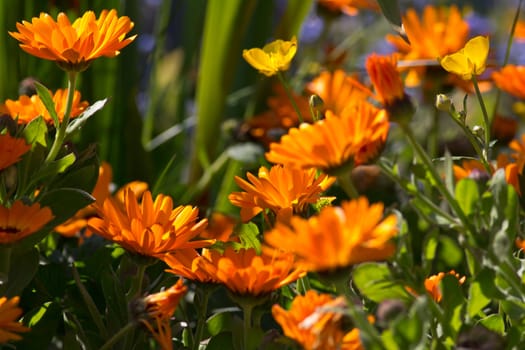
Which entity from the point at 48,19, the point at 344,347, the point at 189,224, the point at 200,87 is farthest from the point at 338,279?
the point at 200,87

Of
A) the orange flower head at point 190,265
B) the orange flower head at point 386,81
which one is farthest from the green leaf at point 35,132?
the orange flower head at point 386,81

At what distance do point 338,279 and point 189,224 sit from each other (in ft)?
0.58

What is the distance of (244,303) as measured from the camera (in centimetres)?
60

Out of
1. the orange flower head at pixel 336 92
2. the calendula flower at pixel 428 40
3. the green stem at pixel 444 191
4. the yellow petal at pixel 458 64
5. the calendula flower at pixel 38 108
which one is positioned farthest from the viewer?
the orange flower head at pixel 336 92

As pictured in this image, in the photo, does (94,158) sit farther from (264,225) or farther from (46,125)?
(264,225)

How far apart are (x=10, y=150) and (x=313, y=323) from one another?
26 centimetres

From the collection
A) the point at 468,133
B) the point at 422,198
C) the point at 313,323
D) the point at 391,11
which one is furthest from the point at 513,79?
the point at 313,323

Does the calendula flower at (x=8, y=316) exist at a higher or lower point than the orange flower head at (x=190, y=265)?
higher

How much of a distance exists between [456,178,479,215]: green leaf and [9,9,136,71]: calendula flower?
254 millimetres

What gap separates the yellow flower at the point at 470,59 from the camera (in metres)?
0.65

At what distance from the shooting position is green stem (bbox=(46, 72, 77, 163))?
69 centimetres

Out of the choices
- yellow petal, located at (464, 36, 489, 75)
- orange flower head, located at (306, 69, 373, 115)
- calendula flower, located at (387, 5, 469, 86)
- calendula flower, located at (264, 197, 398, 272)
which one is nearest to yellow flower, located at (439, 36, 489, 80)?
yellow petal, located at (464, 36, 489, 75)

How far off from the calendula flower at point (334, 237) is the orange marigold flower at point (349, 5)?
936mm

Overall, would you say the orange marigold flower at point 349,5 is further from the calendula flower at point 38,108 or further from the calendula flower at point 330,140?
the calendula flower at point 330,140
